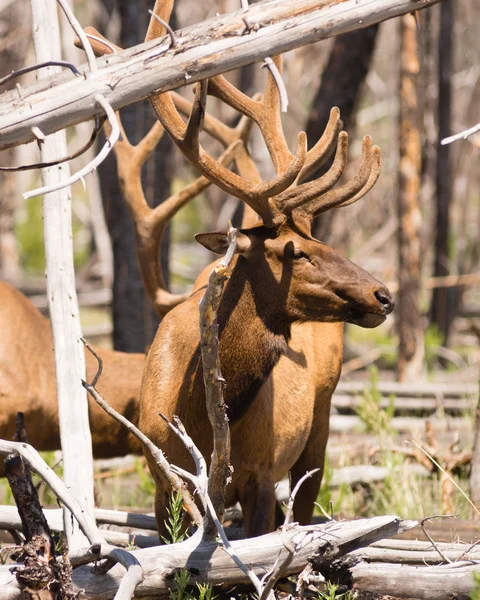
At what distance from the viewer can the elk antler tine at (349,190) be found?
4.59 meters

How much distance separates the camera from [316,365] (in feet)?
18.1

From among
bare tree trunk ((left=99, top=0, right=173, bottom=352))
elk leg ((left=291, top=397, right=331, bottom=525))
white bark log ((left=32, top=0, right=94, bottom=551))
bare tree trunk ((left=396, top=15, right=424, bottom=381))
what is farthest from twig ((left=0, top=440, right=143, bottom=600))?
bare tree trunk ((left=396, top=15, right=424, bottom=381))

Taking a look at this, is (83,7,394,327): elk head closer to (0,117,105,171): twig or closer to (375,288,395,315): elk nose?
(375,288,395,315): elk nose

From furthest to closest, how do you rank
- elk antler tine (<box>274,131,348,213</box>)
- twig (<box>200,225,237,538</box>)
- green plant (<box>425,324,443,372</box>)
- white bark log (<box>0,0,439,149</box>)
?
green plant (<box>425,324,443,372</box>), elk antler tine (<box>274,131,348,213</box>), white bark log (<box>0,0,439,149</box>), twig (<box>200,225,237,538</box>)

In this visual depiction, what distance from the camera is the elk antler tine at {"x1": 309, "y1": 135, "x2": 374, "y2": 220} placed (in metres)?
4.59

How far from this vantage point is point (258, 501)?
4.59 metres

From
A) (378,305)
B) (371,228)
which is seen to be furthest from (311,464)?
(371,228)

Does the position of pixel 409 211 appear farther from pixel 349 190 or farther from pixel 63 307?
pixel 63 307

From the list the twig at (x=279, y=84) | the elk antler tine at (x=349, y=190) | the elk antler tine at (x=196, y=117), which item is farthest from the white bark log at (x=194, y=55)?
the elk antler tine at (x=349, y=190)

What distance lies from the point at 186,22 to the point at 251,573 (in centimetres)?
1758

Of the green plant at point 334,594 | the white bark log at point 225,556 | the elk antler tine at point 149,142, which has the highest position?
the elk antler tine at point 149,142

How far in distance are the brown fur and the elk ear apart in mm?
17

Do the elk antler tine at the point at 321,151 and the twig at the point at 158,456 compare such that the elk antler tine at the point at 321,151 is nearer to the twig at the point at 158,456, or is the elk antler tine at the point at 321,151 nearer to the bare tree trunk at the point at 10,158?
the twig at the point at 158,456

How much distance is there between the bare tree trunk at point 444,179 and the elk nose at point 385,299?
8251 mm
